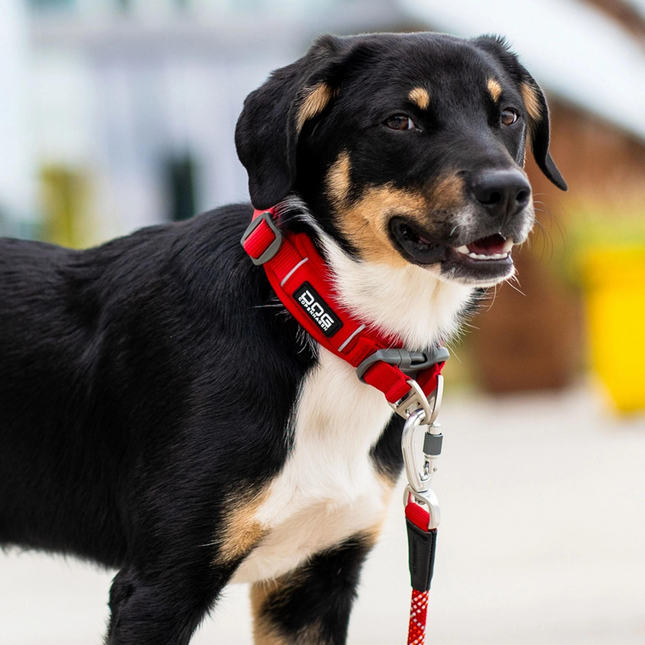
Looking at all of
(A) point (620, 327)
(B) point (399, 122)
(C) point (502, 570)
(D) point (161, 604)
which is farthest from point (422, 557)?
(A) point (620, 327)

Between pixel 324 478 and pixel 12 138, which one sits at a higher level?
pixel 324 478

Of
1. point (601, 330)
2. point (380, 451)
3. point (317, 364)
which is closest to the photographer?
point (317, 364)

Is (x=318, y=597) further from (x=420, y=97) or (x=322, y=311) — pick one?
(x=420, y=97)

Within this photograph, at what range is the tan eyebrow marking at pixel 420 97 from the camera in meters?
2.30

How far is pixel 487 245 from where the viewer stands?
90.8 inches

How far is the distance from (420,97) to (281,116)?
0.33 metres

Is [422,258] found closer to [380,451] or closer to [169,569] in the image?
[380,451]

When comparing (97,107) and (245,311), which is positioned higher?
(245,311)

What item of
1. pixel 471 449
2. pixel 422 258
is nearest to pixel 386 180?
pixel 422 258

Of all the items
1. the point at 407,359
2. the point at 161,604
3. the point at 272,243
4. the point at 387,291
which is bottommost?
the point at 161,604

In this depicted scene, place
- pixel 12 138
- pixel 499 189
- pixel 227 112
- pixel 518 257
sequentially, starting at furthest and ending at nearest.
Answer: pixel 227 112 < pixel 518 257 < pixel 12 138 < pixel 499 189

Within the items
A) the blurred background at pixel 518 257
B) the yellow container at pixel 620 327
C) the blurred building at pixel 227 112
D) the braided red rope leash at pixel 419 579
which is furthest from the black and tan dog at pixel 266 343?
the yellow container at pixel 620 327

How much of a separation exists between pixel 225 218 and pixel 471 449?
177 inches

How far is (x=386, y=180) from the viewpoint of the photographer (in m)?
2.31
